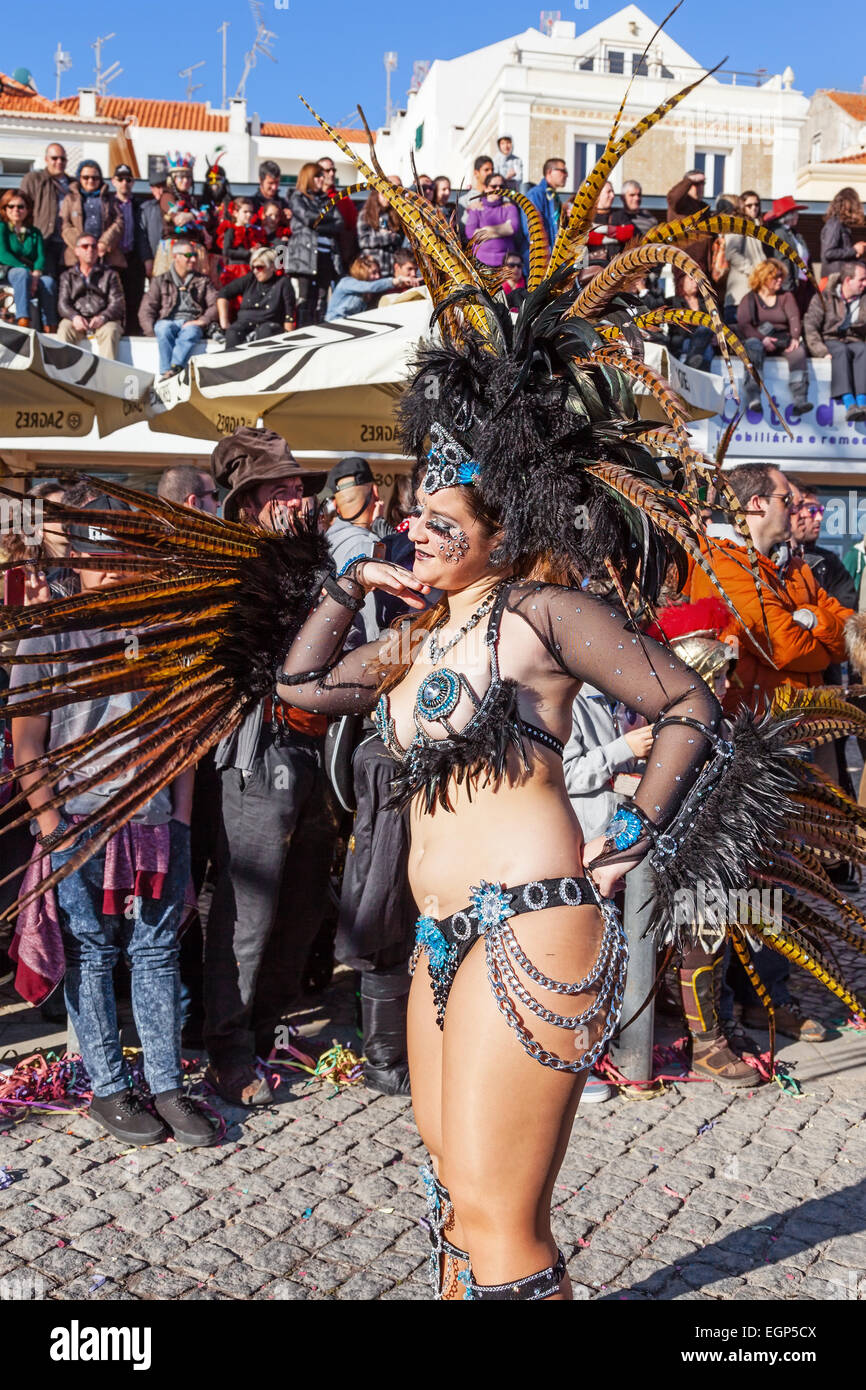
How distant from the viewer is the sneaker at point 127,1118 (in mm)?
3801

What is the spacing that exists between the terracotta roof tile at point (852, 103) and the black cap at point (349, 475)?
37.2 meters

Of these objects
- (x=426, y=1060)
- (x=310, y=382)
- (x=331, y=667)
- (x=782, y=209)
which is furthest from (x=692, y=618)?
(x=782, y=209)

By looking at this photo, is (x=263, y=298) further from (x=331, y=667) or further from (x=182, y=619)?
(x=331, y=667)

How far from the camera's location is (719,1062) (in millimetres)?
4418

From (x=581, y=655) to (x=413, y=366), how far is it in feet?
2.44

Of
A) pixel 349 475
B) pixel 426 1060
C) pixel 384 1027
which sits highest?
pixel 349 475

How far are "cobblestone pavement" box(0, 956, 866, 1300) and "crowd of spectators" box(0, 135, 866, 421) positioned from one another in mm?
7432

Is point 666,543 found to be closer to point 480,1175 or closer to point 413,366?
point 413,366

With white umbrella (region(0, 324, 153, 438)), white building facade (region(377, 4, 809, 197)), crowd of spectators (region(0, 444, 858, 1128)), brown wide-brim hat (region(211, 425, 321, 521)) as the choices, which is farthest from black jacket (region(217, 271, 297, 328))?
white building facade (region(377, 4, 809, 197))

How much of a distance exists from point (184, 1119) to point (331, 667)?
6.44ft

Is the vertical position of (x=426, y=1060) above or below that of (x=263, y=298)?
below

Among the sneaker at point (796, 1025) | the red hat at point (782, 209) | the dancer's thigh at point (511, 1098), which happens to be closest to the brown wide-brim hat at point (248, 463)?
the dancer's thigh at point (511, 1098)

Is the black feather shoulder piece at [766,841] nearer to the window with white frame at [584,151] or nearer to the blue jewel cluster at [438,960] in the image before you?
the blue jewel cluster at [438,960]
